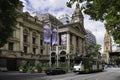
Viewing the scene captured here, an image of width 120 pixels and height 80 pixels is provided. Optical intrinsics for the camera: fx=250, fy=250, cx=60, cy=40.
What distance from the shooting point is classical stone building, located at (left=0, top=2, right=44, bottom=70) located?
63.3 metres

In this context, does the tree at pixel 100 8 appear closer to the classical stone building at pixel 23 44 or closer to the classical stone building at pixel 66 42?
the classical stone building at pixel 23 44

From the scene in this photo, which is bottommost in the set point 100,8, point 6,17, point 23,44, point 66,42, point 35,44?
point 100,8

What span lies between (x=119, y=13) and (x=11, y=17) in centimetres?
1470

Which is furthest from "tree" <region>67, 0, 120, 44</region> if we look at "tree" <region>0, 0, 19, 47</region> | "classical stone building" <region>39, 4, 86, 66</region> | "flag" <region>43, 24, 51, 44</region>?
"classical stone building" <region>39, 4, 86, 66</region>

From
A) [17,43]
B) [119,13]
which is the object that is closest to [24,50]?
[17,43]

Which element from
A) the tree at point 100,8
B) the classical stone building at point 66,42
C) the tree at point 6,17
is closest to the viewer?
the tree at point 100,8

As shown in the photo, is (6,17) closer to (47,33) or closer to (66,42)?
(47,33)

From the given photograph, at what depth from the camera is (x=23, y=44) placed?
2773 inches

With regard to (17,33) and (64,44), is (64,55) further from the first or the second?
(17,33)

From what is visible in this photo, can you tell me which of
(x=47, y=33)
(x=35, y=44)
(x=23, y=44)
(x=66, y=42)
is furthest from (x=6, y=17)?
(x=66, y=42)

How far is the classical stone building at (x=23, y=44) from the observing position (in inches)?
2492

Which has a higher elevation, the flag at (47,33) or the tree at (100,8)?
the flag at (47,33)

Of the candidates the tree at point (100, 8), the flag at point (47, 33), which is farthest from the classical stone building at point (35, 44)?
the tree at point (100, 8)

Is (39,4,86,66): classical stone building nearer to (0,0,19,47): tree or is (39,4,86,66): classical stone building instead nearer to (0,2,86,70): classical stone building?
(0,2,86,70): classical stone building
